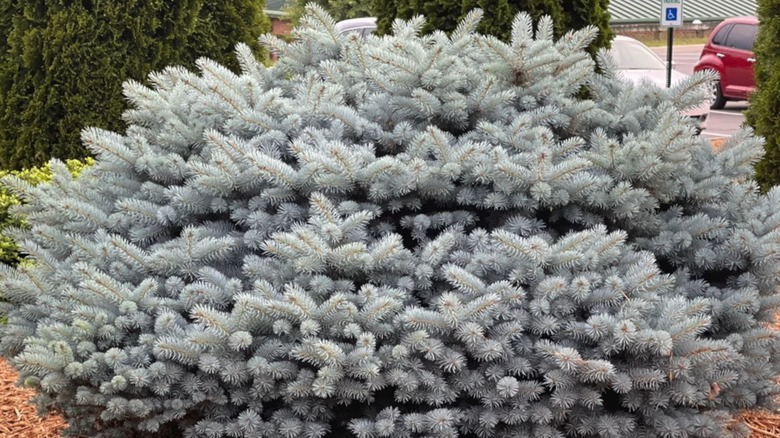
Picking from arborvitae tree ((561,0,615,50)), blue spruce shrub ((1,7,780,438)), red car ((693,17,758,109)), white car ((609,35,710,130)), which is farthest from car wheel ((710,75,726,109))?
blue spruce shrub ((1,7,780,438))

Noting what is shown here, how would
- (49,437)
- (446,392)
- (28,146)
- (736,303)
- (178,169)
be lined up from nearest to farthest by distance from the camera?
(446,392) < (736,303) < (178,169) < (49,437) < (28,146)

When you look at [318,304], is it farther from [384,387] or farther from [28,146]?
[28,146]

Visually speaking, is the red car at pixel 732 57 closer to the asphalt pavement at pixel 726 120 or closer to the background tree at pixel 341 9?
the asphalt pavement at pixel 726 120

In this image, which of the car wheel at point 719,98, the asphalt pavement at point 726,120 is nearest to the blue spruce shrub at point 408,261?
the asphalt pavement at point 726,120

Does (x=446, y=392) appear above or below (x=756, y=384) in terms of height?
above

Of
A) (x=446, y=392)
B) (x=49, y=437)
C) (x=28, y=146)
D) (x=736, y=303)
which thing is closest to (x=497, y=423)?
(x=446, y=392)

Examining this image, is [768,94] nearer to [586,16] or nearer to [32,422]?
[586,16]

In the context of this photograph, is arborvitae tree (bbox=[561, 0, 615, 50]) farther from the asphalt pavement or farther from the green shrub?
the asphalt pavement
